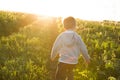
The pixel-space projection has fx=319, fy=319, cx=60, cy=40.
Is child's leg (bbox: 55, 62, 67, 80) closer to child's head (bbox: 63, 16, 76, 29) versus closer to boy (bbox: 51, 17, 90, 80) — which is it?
boy (bbox: 51, 17, 90, 80)

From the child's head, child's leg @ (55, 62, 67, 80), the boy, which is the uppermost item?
the child's head

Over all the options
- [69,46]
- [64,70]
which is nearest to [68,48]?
[69,46]

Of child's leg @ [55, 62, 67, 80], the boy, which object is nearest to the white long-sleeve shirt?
the boy

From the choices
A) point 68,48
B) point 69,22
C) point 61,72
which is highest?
point 69,22

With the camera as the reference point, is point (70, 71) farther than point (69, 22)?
Yes

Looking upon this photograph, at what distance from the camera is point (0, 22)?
2234 centimetres

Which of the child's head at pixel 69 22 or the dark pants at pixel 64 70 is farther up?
the child's head at pixel 69 22

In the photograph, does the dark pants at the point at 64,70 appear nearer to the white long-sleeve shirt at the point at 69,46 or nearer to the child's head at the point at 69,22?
the white long-sleeve shirt at the point at 69,46

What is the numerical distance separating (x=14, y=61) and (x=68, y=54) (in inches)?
148

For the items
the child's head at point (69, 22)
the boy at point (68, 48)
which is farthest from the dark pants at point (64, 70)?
the child's head at point (69, 22)

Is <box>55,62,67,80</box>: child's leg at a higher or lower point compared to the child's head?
lower

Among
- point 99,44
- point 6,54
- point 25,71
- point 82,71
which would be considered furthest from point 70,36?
point 99,44

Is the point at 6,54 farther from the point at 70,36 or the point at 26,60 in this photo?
the point at 70,36

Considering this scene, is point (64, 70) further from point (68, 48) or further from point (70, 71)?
point (68, 48)
